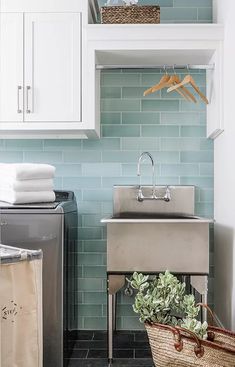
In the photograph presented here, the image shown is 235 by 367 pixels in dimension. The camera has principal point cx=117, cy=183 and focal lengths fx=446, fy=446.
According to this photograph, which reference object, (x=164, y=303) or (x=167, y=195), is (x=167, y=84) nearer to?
(x=167, y=195)

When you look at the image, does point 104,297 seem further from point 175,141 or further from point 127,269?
point 175,141

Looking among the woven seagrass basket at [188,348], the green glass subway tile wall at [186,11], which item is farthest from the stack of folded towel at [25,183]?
the green glass subway tile wall at [186,11]

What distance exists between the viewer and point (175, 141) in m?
3.55

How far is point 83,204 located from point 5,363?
1658 millimetres

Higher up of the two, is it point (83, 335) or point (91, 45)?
point (91, 45)

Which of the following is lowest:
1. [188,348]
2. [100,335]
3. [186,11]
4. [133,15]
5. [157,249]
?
[100,335]

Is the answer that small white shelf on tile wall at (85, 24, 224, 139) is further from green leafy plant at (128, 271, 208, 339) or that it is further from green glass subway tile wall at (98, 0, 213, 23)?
green leafy plant at (128, 271, 208, 339)

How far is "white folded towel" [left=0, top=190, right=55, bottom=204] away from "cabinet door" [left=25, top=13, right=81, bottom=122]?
0.55 metres

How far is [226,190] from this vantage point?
3033mm

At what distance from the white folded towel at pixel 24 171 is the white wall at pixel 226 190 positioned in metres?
1.18

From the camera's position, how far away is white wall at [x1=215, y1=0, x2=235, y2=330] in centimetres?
282

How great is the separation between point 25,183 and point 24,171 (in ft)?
0.25

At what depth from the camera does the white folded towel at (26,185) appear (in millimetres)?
2750

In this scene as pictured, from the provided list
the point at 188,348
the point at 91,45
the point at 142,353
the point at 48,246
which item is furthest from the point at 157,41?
the point at 142,353
